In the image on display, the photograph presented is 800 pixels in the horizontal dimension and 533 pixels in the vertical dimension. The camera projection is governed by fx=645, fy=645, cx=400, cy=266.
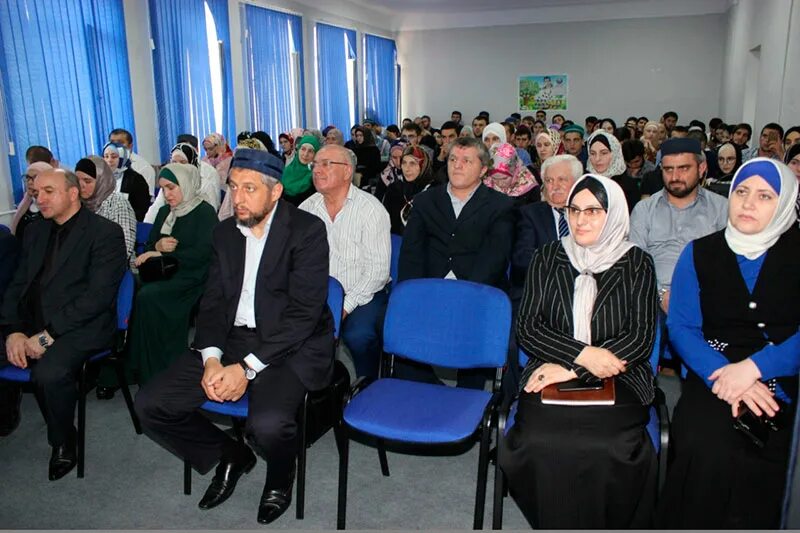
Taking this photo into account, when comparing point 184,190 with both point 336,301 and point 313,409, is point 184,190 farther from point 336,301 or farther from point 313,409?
point 313,409

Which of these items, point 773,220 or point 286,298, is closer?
→ point 773,220

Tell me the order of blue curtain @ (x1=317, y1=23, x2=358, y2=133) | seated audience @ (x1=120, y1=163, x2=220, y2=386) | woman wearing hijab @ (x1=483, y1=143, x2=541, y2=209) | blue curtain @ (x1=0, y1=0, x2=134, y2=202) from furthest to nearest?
blue curtain @ (x1=317, y1=23, x2=358, y2=133) < blue curtain @ (x1=0, y1=0, x2=134, y2=202) < woman wearing hijab @ (x1=483, y1=143, x2=541, y2=209) < seated audience @ (x1=120, y1=163, x2=220, y2=386)

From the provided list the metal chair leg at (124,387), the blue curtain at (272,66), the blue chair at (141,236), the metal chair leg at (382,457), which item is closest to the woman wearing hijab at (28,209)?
the blue chair at (141,236)

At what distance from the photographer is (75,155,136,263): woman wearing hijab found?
393 centimetres

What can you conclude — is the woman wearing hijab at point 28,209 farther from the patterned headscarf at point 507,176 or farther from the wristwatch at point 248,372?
the patterned headscarf at point 507,176

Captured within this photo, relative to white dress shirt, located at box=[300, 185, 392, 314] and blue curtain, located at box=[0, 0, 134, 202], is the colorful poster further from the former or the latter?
white dress shirt, located at box=[300, 185, 392, 314]

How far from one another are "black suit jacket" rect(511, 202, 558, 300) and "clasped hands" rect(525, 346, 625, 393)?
105 centimetres

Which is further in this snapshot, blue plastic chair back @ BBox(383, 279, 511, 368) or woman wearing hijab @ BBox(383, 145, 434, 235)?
woman wearing hijab @ BBox(383, 145, 434, 235)

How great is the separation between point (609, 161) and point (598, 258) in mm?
2155

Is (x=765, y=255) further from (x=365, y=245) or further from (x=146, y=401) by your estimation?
(x=146, y=401)

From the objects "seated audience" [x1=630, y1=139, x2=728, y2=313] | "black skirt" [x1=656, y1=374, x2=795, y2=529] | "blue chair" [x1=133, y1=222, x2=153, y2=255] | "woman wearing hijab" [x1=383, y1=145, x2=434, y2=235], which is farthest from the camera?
"woman wearing hijab" [x1=383, y1=145, x2=434, y2=235]

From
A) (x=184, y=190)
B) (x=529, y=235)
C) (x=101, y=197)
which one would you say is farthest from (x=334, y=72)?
(x=529, y=235)

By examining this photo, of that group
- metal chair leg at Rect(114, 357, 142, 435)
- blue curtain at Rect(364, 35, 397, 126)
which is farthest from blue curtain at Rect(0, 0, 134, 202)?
blue curtain at Rect(364, 35, 397, 126)

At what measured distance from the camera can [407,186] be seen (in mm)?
4777
